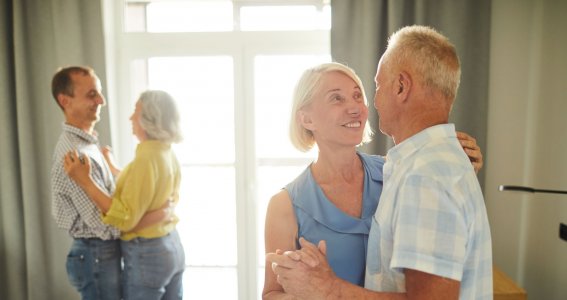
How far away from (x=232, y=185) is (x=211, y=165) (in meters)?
0.22

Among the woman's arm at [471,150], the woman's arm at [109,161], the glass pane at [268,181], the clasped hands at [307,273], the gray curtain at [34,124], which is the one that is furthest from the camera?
the glass pane at [268,181]

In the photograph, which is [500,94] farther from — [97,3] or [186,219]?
[97,3]

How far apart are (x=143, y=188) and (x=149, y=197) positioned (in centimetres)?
6

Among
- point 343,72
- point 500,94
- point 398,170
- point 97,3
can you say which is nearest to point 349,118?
point 343,72

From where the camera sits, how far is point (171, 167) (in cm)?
216

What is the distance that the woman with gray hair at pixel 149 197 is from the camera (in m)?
2.02

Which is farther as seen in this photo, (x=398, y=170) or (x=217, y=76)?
(x=217, y=76)

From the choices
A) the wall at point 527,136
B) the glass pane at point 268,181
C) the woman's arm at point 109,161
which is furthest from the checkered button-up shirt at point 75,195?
the wall at point 527,136

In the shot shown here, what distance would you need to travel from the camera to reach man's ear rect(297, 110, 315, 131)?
4.64ft

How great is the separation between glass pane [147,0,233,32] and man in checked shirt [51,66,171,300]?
0.92 meters

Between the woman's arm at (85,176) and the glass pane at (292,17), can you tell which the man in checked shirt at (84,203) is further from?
the glass pane at (292,17)

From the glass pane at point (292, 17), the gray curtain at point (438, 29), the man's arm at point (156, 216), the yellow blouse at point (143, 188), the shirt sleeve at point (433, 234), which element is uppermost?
the glass pane at point (292, 17)

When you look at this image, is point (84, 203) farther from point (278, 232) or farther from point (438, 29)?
point (438, 29)

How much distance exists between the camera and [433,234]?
0.78 m
